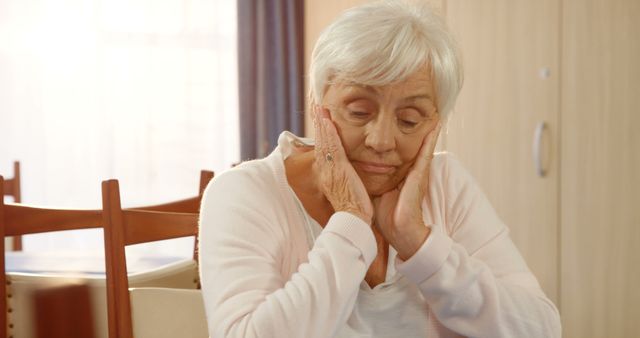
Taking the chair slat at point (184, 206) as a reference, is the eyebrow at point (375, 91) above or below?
above

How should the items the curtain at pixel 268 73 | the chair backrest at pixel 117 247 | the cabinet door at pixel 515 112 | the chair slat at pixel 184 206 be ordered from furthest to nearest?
Result: the curtain at pixel 268 73 < the cabinet door at pixel 515 112 < the chair slat at pixel 184 206 < the chair backrest at pixel 117 247

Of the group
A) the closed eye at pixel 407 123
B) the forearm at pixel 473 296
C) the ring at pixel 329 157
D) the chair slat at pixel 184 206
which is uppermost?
the closed eye at pixel 407 123

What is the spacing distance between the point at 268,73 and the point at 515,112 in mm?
1592

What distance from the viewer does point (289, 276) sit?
3.97 feet

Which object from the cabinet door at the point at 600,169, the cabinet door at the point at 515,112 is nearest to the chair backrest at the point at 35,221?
the cabinet door at the point at 515,112

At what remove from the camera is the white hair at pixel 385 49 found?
3.75ft

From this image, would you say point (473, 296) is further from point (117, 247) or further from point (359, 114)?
point (117, 247)

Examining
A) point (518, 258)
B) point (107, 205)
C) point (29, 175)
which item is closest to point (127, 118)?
point (29, 175)

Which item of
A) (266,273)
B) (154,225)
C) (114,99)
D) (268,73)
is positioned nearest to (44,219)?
(154,225)

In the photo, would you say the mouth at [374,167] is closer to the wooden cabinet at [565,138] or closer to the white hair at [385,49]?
the white hair at [385,49]

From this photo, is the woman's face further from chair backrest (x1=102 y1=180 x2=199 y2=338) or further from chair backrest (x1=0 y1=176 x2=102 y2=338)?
chair backrest (x1=0 y1=176 x2=102 y2=338)

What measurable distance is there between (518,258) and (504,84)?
6.20 feet

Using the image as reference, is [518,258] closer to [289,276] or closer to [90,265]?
[289,276]

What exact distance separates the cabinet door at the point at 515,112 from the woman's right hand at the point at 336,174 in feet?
6.19
